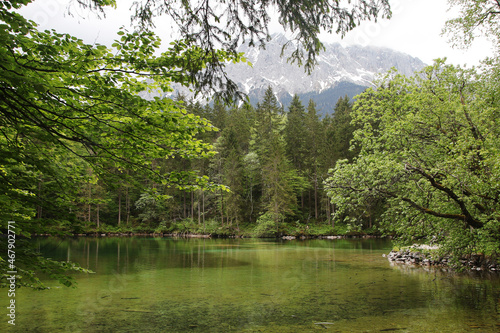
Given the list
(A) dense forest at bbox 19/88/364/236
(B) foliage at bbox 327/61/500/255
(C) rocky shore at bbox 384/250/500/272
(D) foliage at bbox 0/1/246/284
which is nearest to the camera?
(D) foliage at bbox 0/1/246/284

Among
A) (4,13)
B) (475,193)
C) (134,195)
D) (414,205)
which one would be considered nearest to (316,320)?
(414,205)

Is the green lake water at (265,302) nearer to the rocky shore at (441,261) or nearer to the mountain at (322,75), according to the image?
the rocky shore at (441,261)

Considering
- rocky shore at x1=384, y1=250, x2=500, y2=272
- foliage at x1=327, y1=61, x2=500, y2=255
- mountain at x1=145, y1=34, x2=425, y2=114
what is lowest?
rocky shore at x1=384, y1=250, x2=500, y2=272

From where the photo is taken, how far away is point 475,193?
720 centimetres

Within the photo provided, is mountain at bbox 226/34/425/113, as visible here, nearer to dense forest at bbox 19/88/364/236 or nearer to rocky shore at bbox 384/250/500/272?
dense forest at bbox 19/88/364/236

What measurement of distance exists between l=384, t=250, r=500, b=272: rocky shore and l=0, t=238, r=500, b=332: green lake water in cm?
122

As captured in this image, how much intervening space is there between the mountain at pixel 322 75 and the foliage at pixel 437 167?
5717 inches

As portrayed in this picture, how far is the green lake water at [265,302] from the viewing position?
18.7ft

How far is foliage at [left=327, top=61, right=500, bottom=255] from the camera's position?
736 cm

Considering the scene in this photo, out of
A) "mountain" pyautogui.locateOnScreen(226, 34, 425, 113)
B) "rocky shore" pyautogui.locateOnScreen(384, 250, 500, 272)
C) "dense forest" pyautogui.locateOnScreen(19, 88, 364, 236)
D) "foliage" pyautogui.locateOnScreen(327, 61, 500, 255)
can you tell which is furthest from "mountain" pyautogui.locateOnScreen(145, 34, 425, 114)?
"foliage" pyautogui.locateOnScreen(327, 61, 500, 255)

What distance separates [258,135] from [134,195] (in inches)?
736

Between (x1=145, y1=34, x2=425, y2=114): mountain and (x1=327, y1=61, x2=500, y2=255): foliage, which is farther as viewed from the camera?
(x1=145, y1=34, x2=425, y2=114): mountain

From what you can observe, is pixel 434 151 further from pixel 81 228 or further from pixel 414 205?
pixel 81 228

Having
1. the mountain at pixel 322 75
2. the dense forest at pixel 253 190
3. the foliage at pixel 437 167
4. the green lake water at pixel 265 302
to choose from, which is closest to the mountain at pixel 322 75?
the mountain at pixel 322 75
